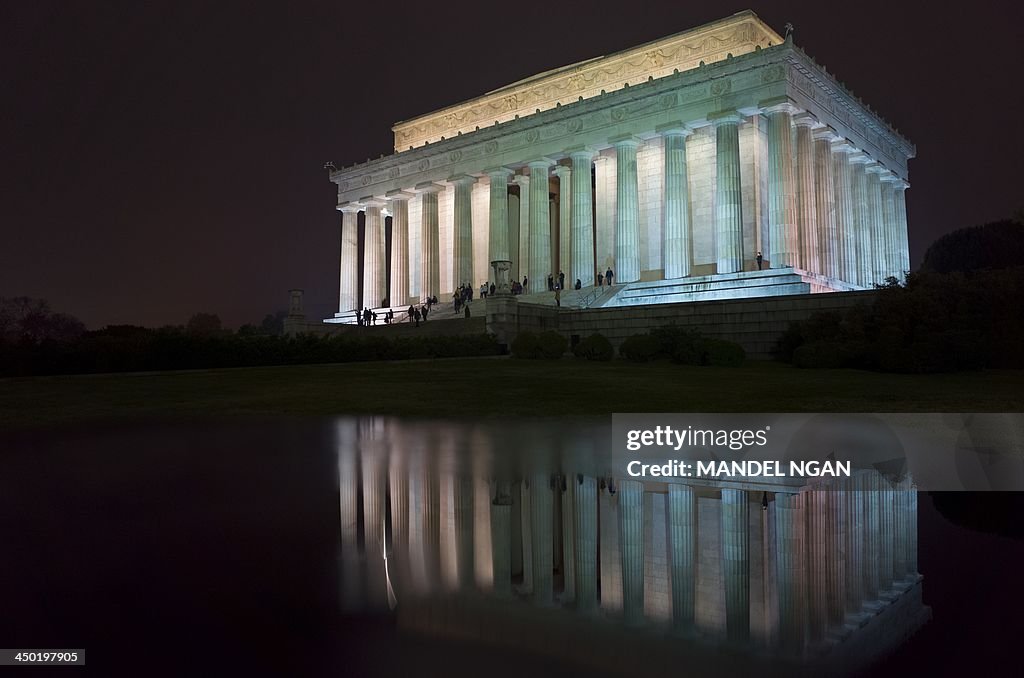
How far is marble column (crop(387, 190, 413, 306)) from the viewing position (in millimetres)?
64938

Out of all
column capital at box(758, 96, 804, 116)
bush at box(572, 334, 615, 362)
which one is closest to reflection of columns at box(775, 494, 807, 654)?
bush at box(572, 334, 615, 362)

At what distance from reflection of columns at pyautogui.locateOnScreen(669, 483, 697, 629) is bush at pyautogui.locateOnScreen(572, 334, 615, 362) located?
21.4m

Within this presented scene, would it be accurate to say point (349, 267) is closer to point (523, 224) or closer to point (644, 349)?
point (523, 224)

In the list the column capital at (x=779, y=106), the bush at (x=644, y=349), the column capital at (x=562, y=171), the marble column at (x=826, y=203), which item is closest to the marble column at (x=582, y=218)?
the column capital at (x=562, y=171)

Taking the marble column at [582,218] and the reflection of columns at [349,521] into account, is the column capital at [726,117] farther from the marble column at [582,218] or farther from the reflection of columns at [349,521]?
the reflection of columns at [349,521]

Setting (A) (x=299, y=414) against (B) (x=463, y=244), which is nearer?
(A) (x=299, y=414)

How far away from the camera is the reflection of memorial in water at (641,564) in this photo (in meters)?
3.67

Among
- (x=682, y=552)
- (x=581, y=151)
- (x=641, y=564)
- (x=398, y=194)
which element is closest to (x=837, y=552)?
(x=682, y=552)

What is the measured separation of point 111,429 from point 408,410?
18.4 feet

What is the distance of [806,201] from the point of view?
44.8m

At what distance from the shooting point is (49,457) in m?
9.80

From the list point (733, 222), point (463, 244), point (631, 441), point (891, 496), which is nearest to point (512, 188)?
point (463, 244)

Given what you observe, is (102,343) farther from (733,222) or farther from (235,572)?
(733,222)

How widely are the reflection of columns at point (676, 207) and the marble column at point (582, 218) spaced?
6.35m
